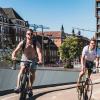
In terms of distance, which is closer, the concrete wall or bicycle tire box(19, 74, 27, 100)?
bicycle tire box(19, 74, 27, 100)

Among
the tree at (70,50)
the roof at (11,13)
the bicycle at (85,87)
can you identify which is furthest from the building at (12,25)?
the bicycle at (85,87)

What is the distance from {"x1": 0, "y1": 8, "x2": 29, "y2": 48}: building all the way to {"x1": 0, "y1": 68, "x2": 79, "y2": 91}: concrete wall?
302 ft

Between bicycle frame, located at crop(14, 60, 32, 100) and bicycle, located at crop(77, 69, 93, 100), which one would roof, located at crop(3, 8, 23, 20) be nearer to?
bicycle, located at crop(77, 69, 93, 100)

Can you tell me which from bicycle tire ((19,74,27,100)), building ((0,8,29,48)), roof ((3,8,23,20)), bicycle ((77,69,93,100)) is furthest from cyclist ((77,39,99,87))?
roof ((3,8,23,20))

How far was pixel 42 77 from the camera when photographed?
2741cm

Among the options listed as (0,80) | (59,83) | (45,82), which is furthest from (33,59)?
(59,83)

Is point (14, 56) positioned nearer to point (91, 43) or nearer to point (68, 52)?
point (91, 43)

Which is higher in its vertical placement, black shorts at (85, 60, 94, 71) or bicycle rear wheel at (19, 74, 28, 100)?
black shorts at (85, 60, 94, 71)

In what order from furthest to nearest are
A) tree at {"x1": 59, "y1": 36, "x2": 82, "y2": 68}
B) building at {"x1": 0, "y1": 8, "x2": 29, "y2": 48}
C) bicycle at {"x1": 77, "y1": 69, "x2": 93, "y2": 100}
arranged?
1. tree at {"x1": 59, "y1": 36, "x2": 82, "y2": 68}
2. building at {"x1": 0, "y1": 8, "x2": 29, "y2": 48}
3. bicycle at {"x1": 77, "y1": 69, "x2": 93, "y2": 100}

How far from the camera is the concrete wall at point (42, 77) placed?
19297 millimetres

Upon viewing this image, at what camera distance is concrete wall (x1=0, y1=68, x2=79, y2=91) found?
19.3 metres

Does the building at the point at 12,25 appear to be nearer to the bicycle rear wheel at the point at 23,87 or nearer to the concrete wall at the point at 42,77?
the concrete wall at the point at 42,77

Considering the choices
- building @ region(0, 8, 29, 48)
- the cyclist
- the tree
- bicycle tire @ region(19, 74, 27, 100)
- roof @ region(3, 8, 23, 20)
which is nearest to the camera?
bicycle tire @ region(19, 74, 27, 100)

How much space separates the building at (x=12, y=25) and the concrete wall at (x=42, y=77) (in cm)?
9190
